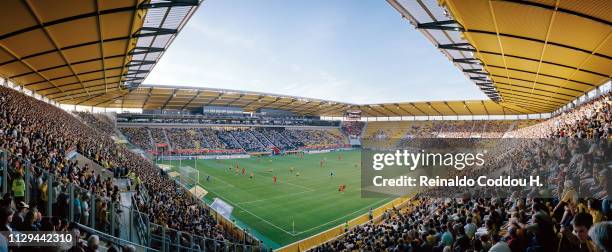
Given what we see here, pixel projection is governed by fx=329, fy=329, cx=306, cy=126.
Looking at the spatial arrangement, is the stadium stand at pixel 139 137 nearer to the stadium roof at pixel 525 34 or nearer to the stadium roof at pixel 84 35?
the stadium roof at pixel 84 35

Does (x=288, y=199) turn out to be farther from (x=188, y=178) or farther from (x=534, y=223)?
(x=534, y=223)

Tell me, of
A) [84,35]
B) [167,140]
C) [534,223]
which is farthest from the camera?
[167,140]

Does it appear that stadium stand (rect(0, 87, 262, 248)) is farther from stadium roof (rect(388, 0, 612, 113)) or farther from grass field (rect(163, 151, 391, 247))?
stadium roof (rect(388, 0, 612, 113))

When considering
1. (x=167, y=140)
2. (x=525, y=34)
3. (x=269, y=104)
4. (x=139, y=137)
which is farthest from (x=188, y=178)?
(x=269, y=104)

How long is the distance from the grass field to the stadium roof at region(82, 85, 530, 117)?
42.1 ft

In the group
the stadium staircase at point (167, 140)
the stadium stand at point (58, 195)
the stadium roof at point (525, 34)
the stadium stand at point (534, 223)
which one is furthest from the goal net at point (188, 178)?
the stadium roof at point (525, 34)

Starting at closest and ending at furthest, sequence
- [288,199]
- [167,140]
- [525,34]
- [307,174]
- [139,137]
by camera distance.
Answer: [525,34] → [288,199] → [307,174] → [139,137] → [167,140]

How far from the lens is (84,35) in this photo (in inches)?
509

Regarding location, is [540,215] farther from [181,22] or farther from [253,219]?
[253,219]

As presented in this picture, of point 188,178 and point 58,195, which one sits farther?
point 188,178

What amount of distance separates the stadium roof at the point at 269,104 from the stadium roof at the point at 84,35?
23.5 meters

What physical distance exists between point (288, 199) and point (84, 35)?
61.3 ft

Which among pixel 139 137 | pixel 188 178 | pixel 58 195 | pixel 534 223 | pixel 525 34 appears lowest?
pixel 188 178

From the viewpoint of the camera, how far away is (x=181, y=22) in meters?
13.8
